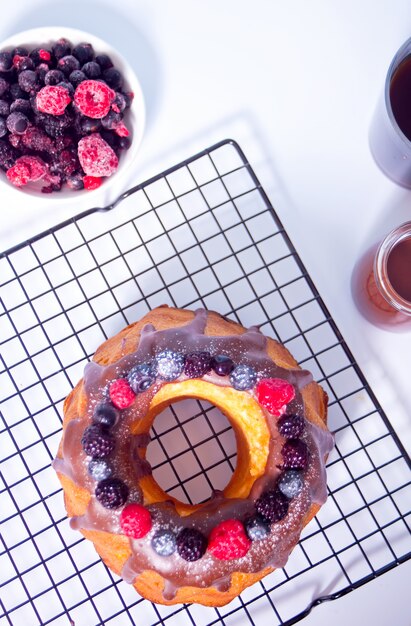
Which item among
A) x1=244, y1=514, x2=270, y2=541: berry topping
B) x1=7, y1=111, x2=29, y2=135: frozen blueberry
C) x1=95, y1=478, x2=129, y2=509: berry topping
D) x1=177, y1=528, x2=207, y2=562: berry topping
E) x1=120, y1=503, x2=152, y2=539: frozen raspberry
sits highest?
x1=7, y1=111, x2=29, y2=135: frozen blueberry

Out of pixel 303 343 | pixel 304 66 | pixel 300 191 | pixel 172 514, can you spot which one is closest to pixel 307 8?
pixel 304 66

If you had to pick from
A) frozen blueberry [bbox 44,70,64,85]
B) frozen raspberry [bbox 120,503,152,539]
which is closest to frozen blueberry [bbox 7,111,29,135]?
frozen blueberry [bbox 44,70,64,85]

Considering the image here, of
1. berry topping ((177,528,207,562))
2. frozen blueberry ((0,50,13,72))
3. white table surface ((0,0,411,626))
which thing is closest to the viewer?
berry topping ((177,528,207,562))

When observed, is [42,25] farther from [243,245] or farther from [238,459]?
[238,459]

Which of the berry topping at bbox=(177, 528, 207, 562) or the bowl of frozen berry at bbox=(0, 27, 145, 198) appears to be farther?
the bowl of frozen berry at bbox=(0, 27, 145, 198)

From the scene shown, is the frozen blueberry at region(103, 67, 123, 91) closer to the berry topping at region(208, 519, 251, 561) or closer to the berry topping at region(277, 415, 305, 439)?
the berry topping at region(277, 415, 305, 439)
